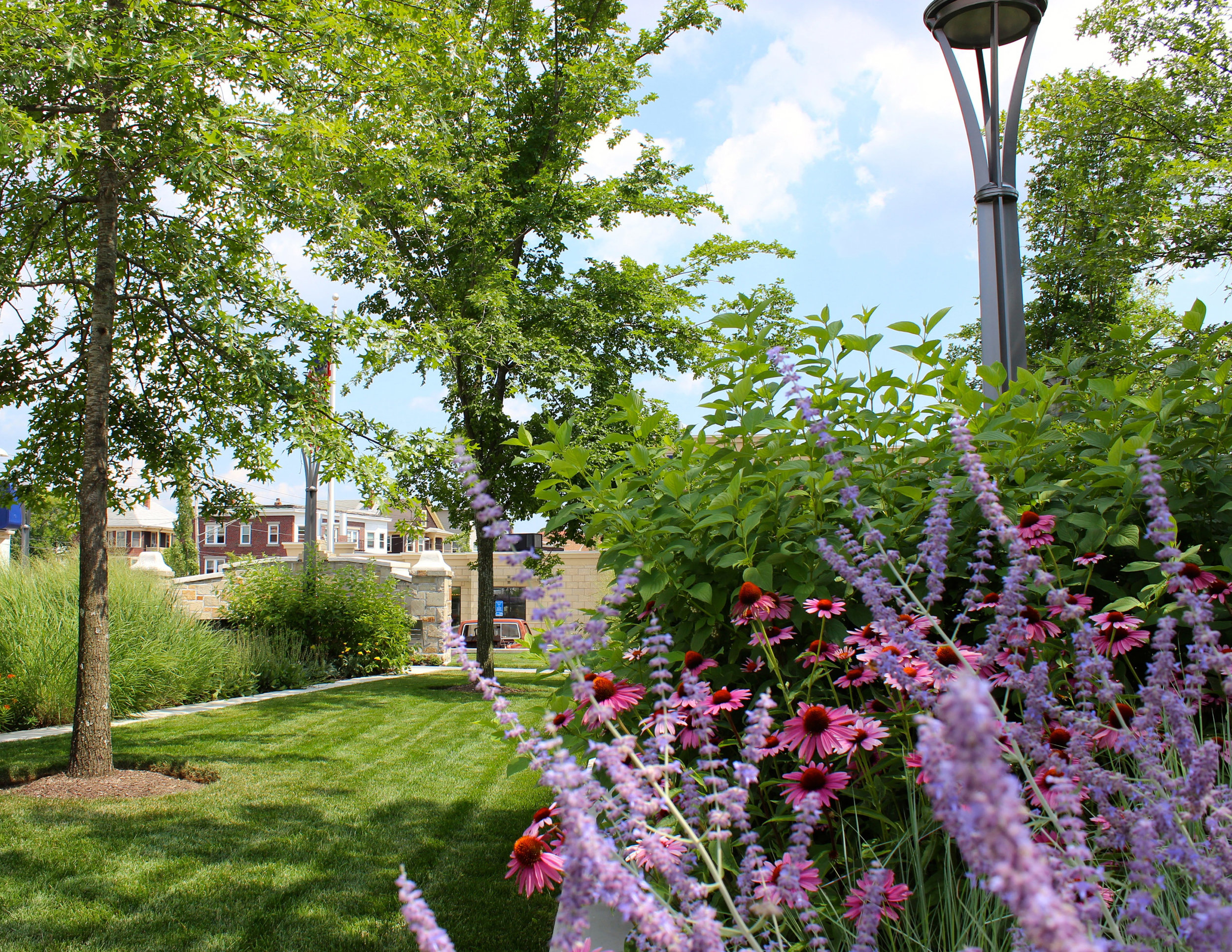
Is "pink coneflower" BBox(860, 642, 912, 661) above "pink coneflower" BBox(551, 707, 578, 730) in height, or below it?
above

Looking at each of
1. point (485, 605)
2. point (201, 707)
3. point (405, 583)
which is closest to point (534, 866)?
point (201, 707)

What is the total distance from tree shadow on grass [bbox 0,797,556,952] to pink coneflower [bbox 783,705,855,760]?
204 cm

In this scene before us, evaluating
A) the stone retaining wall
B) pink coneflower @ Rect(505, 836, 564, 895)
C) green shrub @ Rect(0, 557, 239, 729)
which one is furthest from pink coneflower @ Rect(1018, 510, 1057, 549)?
the stone retaining wall

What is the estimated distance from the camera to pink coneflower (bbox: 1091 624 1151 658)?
5.70 feet

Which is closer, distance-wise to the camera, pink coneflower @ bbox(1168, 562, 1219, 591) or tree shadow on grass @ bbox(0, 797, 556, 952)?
pink coneflower @ bbox(1168, 562, 1219, 591)

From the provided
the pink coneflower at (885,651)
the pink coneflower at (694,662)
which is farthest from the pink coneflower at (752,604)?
the pink coneflower at (885,651)

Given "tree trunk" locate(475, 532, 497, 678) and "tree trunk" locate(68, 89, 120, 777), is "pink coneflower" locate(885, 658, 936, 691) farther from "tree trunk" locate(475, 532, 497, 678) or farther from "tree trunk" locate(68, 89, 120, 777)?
"tree trunk" locate(475, 532, 497, 678)

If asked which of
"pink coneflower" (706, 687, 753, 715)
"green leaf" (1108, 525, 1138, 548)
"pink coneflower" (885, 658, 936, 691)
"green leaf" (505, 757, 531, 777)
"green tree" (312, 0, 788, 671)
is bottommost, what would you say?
"green leaf" (505, 757, 531, 777)

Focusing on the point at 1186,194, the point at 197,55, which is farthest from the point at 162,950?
the point at 1186,194

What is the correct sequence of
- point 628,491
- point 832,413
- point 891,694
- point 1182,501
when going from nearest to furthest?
1. point 891,694
2. point 1182,501
3. point 832,413
4. point 628,491

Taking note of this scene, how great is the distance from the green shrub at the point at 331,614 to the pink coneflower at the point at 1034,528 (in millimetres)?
13516

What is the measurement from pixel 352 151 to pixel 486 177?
6.40m

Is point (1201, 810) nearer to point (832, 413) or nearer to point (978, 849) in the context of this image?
point (978, 849)

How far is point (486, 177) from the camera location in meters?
12.5
